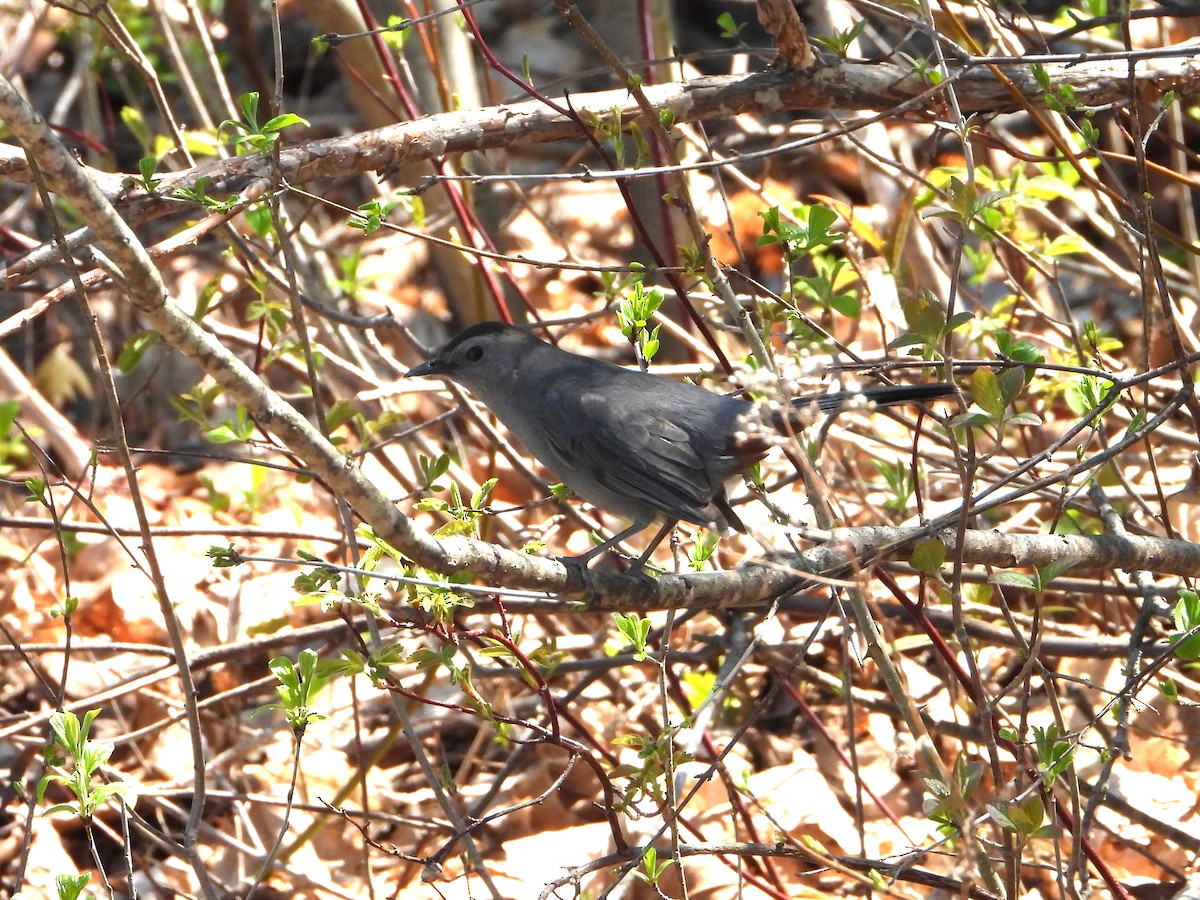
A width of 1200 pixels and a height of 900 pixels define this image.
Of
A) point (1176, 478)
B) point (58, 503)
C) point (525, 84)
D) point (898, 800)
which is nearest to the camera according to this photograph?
point (525, 84)

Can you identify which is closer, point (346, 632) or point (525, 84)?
point (525, 84)

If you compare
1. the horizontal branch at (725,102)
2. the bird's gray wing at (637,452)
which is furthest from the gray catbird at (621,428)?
the horizontal branch at (725,102)

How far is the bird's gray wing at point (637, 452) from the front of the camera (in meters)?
3.43

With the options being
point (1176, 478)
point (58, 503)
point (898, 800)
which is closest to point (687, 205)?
point (898, 800)

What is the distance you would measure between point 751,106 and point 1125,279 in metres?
1.62

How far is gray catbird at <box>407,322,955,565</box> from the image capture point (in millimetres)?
3441

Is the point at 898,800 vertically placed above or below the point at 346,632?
below

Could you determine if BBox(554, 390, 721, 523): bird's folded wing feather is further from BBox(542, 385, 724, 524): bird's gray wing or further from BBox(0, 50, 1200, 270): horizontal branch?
BBox(0, 50, 1200, 270): horizontal branch

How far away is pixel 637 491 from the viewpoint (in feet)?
11.3

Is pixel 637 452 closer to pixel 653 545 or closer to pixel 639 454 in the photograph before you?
pixel 639 454

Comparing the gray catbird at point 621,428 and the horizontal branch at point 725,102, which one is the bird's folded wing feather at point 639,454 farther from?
the horizontal branch at point 725,102

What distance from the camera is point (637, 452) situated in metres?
3.51

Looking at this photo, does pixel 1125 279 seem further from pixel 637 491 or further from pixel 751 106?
pixel 637 491

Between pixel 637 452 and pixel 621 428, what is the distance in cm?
11
